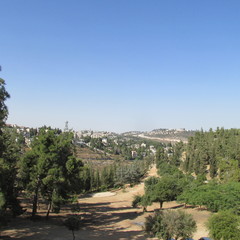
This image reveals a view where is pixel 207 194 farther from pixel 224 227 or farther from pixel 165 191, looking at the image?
pixel 224 227

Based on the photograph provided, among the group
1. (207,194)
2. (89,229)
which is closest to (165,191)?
(207,194)

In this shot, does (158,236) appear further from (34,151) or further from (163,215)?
(34,151)

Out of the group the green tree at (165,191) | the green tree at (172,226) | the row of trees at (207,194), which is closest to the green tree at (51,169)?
the row of trees at (207,194)

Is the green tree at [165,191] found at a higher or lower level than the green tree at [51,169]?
lower

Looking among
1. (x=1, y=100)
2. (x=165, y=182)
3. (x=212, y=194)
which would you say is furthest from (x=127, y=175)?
(x=1, y=100)

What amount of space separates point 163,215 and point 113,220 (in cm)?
1215

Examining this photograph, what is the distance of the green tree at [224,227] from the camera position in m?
20.4

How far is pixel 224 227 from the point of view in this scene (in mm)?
20812

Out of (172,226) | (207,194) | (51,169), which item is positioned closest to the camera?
(172,226)

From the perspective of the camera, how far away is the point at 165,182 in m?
45.9

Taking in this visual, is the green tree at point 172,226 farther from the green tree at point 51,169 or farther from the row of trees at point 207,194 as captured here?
the green tree at point 51,169

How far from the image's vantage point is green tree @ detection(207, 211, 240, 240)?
20.4 m

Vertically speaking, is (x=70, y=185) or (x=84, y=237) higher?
(x=70, y=185)

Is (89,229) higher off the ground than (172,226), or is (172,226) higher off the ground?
(172,226)
